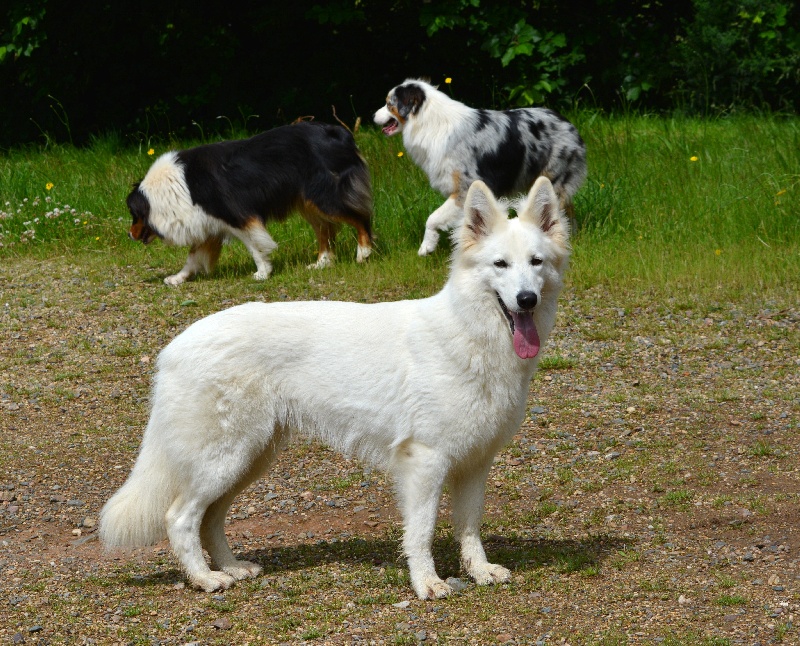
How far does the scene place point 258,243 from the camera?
30.0 ft

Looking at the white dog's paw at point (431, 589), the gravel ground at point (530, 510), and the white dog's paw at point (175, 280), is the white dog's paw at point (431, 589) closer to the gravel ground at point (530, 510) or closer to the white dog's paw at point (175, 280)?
the gravel ground at point (530, 510)

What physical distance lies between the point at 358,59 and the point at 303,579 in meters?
12.0

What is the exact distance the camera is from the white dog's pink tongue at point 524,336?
12.6 feet

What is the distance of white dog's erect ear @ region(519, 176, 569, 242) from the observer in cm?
391

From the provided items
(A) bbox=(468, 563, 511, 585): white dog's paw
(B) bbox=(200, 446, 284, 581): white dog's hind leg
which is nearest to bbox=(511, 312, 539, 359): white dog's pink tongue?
(A) bbox=(468, 563, 511, 585): white dog's paw

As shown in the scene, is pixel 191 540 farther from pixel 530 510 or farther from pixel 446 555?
pixel 530 510

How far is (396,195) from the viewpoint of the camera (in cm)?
1038

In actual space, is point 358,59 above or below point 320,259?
above

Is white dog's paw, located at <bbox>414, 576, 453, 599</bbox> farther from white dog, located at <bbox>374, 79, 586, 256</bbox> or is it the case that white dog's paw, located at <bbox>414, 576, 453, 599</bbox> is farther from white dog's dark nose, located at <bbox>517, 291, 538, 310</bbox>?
white dog, located at <bbox>374, 79, 586, 256</bbox>

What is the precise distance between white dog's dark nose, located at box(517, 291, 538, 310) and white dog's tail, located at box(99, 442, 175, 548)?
1.56 m

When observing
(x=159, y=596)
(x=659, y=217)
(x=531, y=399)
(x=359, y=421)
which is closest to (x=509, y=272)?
(x=359, y=421)

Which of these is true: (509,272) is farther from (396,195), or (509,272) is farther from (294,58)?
(294,58)

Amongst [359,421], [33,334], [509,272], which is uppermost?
[509,272]

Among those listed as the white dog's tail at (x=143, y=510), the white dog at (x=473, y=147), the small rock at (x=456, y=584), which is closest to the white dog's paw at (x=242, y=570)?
the white dog's tail at (x=143, y=510)
